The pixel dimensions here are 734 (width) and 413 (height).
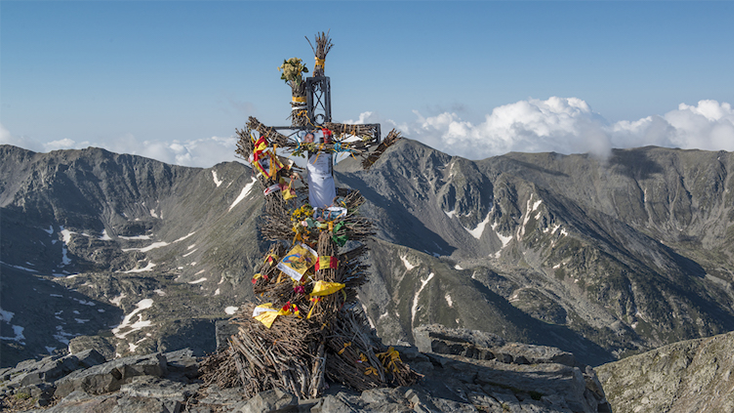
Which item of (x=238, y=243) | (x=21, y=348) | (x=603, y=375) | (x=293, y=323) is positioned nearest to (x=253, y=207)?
(x=238, y=243)

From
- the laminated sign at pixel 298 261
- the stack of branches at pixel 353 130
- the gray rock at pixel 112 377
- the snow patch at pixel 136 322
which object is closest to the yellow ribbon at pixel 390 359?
the laminated sign at pixel 298 261

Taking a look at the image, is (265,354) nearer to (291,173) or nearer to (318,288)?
(318,288)

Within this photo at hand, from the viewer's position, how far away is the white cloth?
15.8m

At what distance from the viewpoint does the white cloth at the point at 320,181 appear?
15.8 m

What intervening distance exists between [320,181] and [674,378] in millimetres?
28678

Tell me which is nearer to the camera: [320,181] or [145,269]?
[320,181]

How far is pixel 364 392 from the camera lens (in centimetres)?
1339

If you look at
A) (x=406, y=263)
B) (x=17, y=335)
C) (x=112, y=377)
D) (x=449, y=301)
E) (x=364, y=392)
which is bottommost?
(x=449, y=301)

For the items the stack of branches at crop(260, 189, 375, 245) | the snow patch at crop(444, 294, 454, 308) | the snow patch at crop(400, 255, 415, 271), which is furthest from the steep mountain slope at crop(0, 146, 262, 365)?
the stack of branches at crop(260, 189, 375, 245)

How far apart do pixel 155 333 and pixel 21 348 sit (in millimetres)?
26067

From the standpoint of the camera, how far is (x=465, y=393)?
50.8ft

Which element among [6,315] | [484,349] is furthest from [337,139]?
[6,315]

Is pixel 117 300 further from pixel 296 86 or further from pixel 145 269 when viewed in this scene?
pixel 296 86

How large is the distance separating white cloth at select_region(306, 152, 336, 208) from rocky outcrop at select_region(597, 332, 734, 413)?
83.6ft
